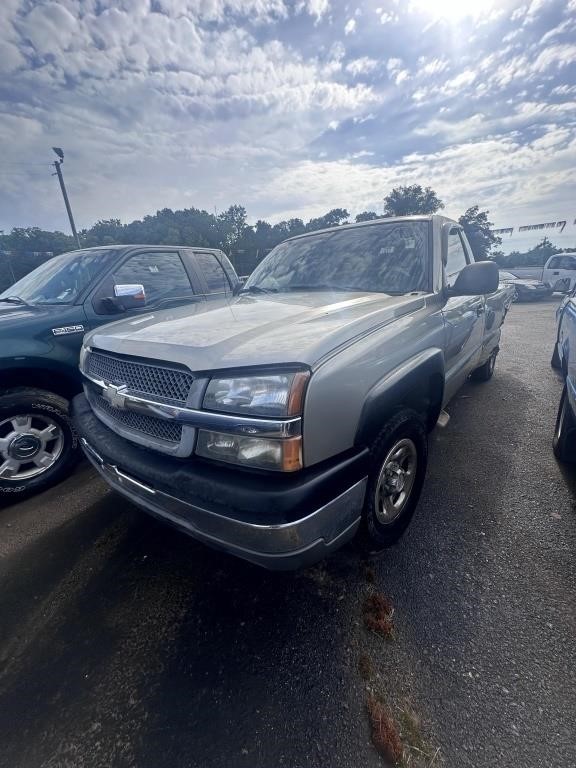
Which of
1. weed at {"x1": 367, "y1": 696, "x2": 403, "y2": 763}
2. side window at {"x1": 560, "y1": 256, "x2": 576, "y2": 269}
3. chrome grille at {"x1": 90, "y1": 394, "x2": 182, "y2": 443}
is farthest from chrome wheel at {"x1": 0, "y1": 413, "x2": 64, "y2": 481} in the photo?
side window at {"x1": 560, "y1": 256, "x2": 576, "y2": 269}

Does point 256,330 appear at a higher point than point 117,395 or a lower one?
higher

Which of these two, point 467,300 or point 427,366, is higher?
point 467,300

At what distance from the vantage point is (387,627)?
172 cm

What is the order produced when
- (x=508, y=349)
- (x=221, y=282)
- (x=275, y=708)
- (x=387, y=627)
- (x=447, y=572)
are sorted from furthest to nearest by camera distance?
(x=508, y=349) < (x=221, y=282) < (x=447, y=572) < (x=387, y=627) < (x=275, y=708)

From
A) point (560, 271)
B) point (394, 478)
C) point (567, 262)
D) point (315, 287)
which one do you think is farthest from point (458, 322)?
point (567, 262)

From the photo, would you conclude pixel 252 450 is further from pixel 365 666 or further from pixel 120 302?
pixel 120 302

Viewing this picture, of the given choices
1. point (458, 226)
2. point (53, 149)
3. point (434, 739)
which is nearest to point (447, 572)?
point (434, 739)

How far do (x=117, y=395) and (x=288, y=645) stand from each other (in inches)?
59.4

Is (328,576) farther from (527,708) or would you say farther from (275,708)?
(527,708)

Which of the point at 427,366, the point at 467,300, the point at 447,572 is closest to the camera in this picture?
the point at 447,572

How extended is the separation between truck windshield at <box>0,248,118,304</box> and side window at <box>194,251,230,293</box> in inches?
41.6

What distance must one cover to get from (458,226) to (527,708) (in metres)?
3.61

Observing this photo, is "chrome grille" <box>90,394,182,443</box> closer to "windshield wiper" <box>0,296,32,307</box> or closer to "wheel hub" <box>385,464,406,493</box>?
"wheel hub" <box>385,464,406,493</box>

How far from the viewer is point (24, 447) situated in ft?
9.50
